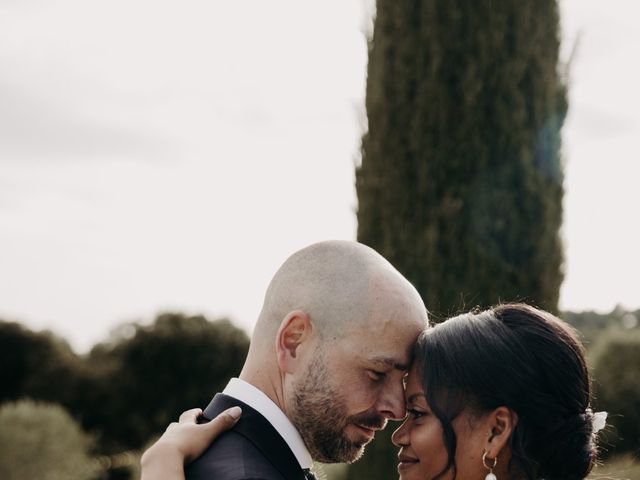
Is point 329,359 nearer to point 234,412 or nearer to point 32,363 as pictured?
point 234,412

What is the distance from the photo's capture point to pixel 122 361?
13.6 m

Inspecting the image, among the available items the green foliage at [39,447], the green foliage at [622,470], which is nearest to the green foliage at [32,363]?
the green foliage at [39,447]

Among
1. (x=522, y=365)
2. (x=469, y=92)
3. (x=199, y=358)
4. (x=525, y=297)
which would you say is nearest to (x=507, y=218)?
(x=525, y=297)

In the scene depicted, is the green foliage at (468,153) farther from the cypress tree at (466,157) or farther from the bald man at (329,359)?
the bald man at (329,359)

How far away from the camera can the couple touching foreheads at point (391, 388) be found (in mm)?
2965

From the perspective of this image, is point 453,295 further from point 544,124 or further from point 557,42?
point 557,42

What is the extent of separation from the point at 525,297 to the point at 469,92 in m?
1.63

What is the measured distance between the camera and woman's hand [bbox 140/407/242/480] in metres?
2.90

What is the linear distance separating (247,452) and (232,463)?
10cm

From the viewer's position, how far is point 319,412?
3.08 m

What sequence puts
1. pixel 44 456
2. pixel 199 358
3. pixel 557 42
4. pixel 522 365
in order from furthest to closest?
1. pixel 199 358
2. pixel 44 456
3. pixel 557 42
4. pixel 522 365

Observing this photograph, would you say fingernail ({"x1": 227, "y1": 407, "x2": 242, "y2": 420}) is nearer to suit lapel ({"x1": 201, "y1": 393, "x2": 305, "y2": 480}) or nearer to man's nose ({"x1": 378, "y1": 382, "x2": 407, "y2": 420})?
suit lapel ({"x1": 201, "y1": 393, "x2": 305, "y2": 480})

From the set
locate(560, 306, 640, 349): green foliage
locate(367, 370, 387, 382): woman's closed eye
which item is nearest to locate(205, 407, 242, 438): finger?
locate(367, 370, 387, 382): woman's closed eye

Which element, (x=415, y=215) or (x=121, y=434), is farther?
(x=121, y=434)
